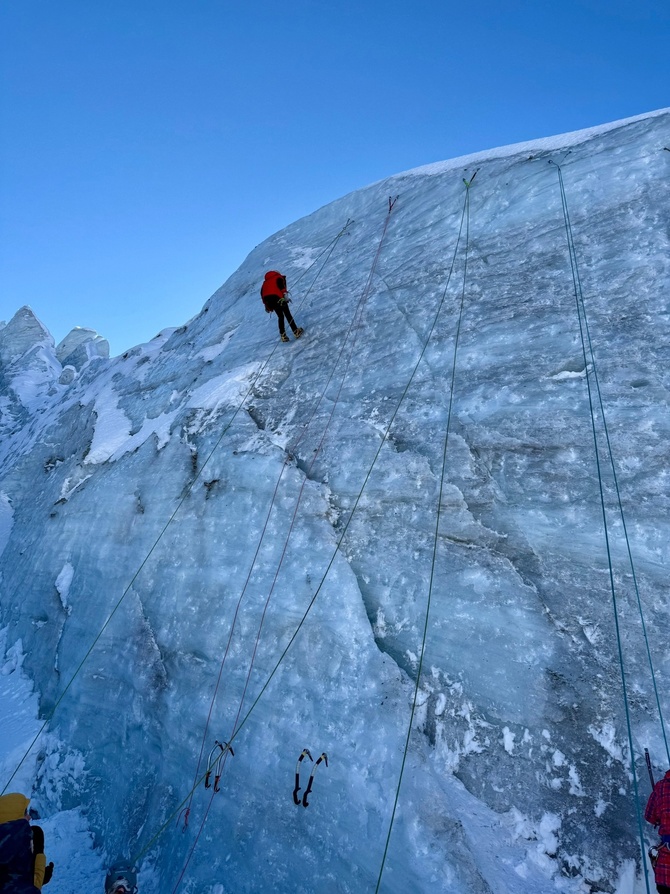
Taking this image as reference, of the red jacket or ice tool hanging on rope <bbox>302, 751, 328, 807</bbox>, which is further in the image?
the red jacket

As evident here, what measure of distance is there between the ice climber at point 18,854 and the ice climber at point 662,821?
10.8 ft

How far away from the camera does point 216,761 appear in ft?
13.3

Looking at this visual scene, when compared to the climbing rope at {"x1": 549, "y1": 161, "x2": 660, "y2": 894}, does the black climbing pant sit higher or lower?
higher

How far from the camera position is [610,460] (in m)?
3.73

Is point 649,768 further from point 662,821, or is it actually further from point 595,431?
point 595,431

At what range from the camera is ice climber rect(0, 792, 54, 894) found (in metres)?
2.45

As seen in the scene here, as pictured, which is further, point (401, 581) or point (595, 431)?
point (401, 581)

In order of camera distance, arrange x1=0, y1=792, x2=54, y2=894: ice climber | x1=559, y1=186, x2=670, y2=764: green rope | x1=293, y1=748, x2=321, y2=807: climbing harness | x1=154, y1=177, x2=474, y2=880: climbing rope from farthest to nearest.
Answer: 1. x1=154, y1=177, x2=474, y2=880: climbing rope
2. x1=293, y1=748, x2=321, y2=807: climbing harness
3. x1=559, y1=186, x2=670, y2=764: green rope
4. x1=0, y1=792, x2=54, y2=894: ice climber

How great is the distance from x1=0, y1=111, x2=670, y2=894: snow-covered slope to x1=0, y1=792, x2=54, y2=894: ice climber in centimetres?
150

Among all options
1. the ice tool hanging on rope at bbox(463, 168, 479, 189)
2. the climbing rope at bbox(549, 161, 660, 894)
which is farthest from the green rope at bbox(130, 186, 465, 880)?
the ice tool hanging on rope at bbox(463, 168, 479, 189)

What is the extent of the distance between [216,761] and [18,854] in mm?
1782

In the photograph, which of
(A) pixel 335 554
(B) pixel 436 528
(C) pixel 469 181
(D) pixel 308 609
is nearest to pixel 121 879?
(D) pixel 308 609

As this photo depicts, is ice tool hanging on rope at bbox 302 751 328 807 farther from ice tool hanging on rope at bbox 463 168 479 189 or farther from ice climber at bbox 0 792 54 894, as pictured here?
ice tool hanging on rope at bbox 463 168 479 189

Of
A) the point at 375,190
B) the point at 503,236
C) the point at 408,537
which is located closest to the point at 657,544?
the point at 408,537
